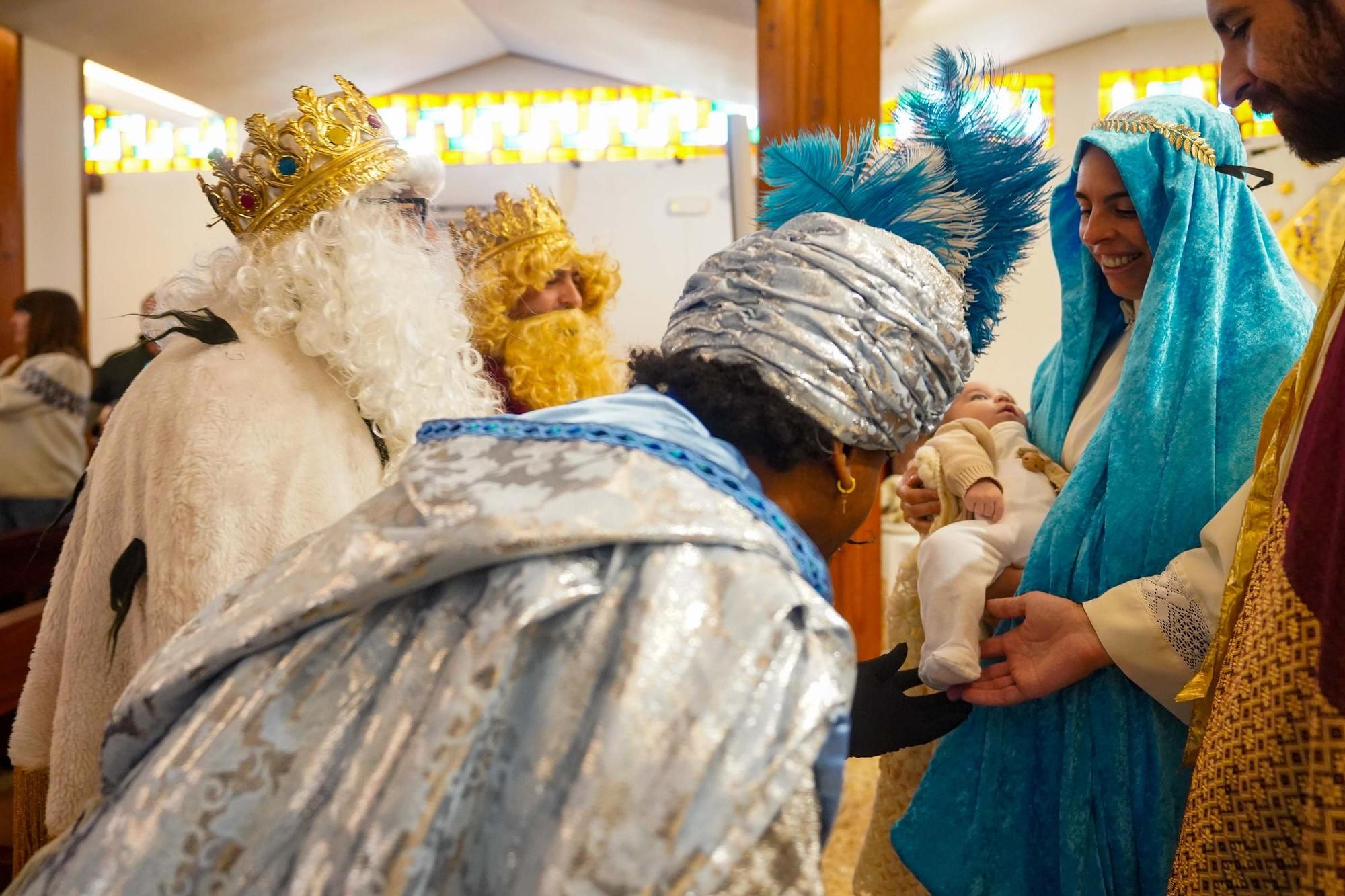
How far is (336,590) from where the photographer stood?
926 mm

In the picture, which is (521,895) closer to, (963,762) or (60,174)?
(963,762)

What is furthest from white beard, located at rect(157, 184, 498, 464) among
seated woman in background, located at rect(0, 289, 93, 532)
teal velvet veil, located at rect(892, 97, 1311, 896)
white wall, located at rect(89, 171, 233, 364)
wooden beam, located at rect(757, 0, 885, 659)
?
white wall, located at rect(89, 171, 233, 364)

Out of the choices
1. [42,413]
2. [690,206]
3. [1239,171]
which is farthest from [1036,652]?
[690,206]

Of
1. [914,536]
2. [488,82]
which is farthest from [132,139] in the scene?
[914,536]

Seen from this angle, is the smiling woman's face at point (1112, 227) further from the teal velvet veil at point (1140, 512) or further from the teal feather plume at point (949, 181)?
the teal feather plume at point (949, 181)

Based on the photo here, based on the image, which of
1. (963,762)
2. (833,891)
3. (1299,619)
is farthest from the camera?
(833,891)

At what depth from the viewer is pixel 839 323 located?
120cm

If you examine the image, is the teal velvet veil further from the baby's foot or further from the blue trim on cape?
the blue trim on cape

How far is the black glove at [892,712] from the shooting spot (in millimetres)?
1644

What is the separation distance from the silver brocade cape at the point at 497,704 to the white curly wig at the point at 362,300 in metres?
1.03

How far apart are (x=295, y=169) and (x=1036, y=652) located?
165 cm

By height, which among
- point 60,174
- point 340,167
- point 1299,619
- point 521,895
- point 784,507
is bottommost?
point 521,895

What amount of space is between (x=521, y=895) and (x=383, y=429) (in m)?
1.29

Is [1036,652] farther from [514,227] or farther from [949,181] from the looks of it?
[514,227]
